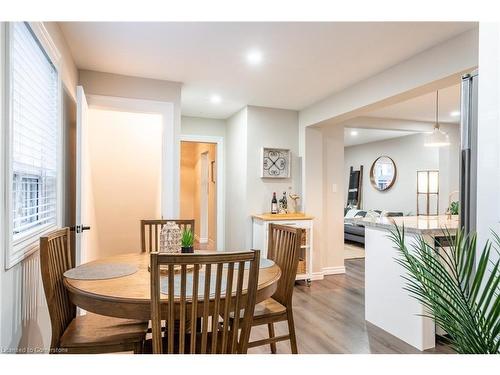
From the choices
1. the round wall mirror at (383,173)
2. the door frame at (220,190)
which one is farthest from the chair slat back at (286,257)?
the round wall mirror at (383,173)

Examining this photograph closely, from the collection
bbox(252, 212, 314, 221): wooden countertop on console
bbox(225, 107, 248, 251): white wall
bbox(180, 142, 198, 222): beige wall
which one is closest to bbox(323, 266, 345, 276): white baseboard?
bbox(252, 212, 314, 221): wooden countertop on console

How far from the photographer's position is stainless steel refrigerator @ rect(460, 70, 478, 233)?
162cm

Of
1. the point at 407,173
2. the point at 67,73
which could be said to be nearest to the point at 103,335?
the point at 67,73

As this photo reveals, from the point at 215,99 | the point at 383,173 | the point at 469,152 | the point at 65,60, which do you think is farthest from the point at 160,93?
the point at 383,173

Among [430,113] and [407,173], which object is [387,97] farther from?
[407,173]

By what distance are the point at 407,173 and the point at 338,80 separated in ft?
15.1

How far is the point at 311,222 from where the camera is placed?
418 centimetres

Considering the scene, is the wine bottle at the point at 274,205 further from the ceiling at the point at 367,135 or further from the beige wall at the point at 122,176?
the ceiling at the point at 367,135

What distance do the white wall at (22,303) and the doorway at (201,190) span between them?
11.7 feet

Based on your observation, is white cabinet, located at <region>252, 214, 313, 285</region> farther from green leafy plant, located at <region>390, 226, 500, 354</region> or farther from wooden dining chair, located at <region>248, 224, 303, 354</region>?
green leafy plant, located at <region>390, 226, 500, 354</region>

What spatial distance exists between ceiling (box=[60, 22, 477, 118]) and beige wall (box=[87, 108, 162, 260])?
3.45ft

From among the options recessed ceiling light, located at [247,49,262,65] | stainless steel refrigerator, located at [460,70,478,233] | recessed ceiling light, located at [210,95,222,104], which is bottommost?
stainless steel refrigerator, located at [460,70,478,233]

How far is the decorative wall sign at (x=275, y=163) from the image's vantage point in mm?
4441

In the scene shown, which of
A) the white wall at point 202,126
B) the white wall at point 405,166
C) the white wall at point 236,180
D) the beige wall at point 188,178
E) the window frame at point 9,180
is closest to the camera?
the window frame at point 9,180
